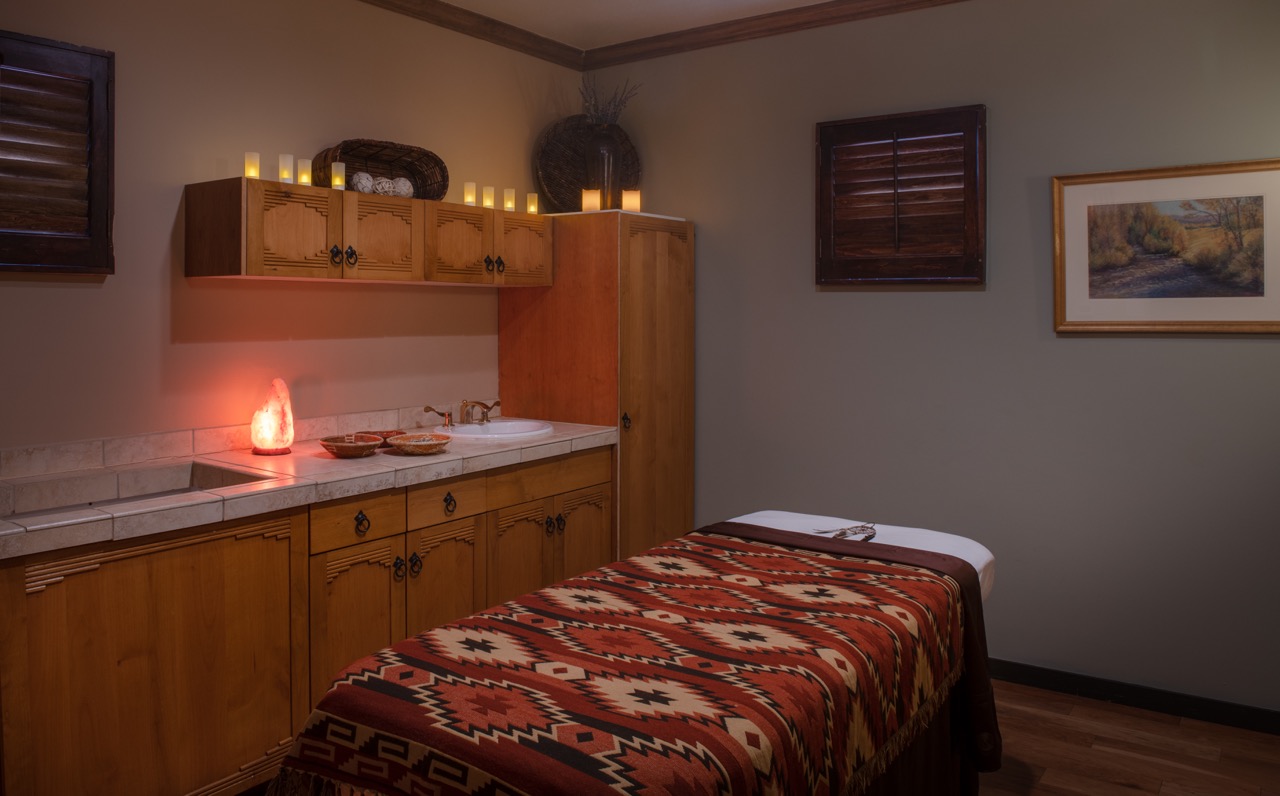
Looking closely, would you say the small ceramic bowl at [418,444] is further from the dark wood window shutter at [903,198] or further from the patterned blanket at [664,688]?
the dark wood window shutter at [903,198]

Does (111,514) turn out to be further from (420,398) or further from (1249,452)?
(1249,452)

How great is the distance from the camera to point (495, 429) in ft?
13.4

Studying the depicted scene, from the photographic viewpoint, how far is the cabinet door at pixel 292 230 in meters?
3.06

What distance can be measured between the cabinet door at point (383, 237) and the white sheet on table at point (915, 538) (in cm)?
156

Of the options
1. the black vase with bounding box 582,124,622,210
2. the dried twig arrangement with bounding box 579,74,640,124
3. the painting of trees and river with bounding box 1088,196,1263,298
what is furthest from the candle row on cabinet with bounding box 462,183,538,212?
the painting of trees and river with bounding box 1088,196,1263,298

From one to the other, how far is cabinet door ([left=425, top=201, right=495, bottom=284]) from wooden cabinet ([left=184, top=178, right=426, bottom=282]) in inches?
3.9

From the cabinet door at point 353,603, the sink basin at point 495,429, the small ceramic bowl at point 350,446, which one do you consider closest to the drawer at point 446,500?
the cabinet door at point 353,603

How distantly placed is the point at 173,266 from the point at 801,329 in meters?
2.46

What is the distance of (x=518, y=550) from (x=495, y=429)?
0.60m

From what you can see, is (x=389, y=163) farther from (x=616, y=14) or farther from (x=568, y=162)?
(x=616, y=14)

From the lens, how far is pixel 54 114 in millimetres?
2850

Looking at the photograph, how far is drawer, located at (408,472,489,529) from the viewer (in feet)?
10.7

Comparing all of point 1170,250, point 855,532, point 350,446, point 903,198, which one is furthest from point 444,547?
point 1170,250

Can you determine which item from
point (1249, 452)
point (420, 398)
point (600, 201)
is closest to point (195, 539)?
point (420, 398)
